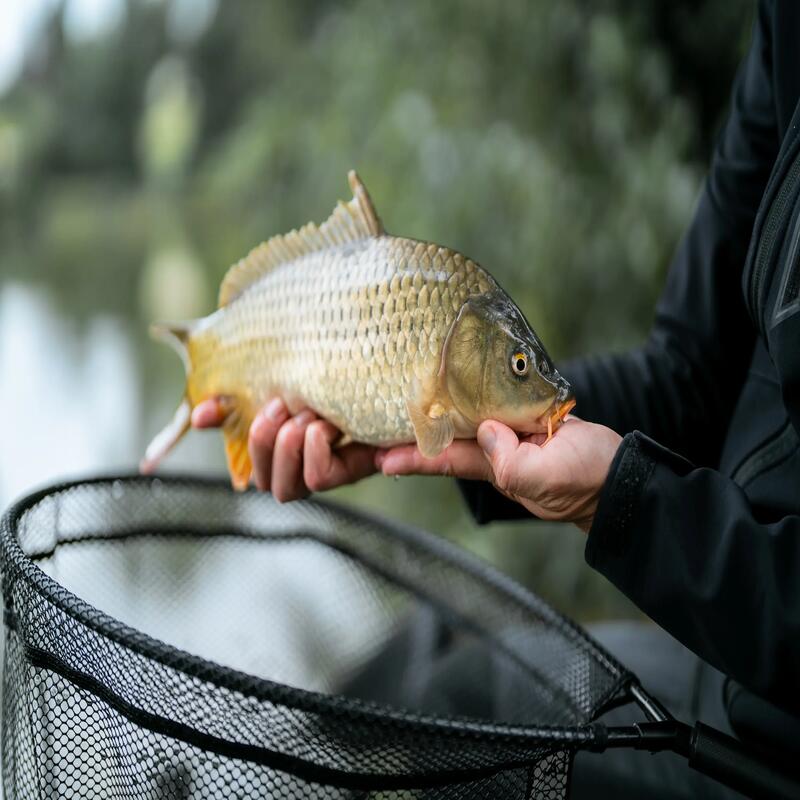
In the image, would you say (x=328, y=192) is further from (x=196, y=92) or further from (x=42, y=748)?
(x=196, y=92)

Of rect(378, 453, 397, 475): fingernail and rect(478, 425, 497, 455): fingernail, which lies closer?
rect(478, 425, 497, 455): fingernail

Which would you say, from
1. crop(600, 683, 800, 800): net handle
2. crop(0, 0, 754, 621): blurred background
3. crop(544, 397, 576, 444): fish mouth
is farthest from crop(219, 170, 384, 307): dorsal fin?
crop(0, 0, 754, 621): blurred background

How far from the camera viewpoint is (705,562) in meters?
0.59

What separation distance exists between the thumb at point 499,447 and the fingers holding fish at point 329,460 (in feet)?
0.56

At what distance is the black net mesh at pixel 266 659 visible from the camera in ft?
1.87

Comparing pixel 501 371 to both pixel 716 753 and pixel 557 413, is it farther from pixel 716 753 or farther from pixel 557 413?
pixel 716 753

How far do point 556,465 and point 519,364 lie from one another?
0.28ft

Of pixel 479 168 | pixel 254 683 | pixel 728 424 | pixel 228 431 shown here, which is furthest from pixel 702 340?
pixel 479 168

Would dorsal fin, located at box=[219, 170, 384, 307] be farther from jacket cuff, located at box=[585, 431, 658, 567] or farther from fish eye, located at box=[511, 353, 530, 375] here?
jacket cuff, located at box=[585, 431, 658, 567]

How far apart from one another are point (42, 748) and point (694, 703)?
0.59 meters

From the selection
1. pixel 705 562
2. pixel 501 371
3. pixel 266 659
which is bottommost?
pixel 266 659

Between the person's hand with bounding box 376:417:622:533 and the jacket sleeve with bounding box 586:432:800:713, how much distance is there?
15 mm

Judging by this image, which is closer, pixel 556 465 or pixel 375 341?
pixel 556 465

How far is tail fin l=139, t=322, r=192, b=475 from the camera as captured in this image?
872 mm
